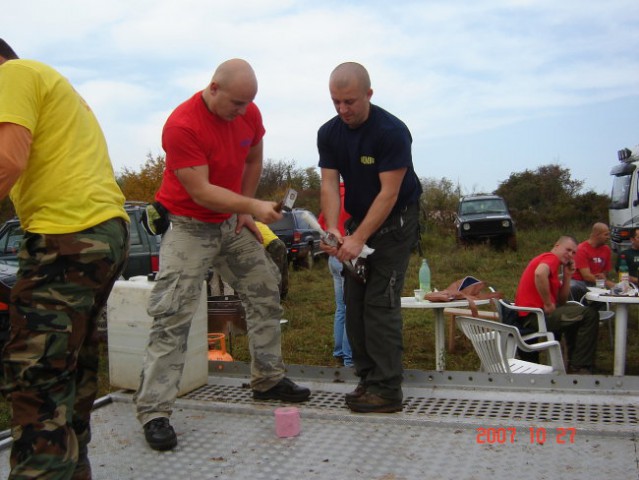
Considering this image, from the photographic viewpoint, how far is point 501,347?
4.43 m

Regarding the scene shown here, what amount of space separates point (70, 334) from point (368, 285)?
1.75 m

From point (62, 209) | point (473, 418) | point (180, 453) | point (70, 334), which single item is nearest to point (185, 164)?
point (62, 209)

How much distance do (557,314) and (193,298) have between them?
377 centimetres

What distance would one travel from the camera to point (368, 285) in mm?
3672

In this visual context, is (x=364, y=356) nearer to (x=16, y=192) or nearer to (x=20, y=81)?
(x=16, y=192)

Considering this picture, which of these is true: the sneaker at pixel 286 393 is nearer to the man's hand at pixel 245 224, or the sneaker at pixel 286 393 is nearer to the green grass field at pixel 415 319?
the man's hand at pixel 245 224

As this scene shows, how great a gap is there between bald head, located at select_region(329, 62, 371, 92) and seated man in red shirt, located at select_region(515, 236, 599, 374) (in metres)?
3.08

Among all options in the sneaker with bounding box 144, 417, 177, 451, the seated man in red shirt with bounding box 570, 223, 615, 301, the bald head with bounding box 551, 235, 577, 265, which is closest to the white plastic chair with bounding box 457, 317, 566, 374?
the bald head with bounding box 551, 235, 577, 265

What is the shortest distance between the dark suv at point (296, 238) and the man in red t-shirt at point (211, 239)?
402 inches

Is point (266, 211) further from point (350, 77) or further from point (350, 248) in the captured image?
point (350, 77)

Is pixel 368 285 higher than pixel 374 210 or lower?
lower

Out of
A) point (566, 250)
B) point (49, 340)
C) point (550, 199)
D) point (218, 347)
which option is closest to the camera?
point (49, 340)

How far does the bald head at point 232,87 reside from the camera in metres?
3.19
